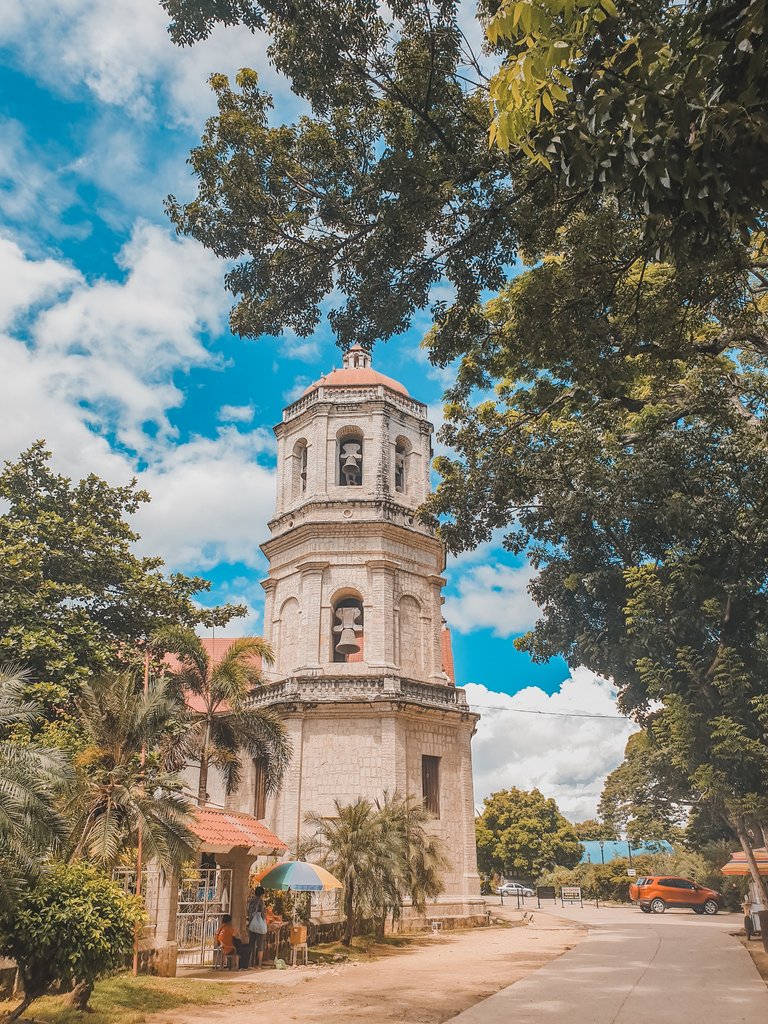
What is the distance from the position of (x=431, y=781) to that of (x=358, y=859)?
7.18 meters

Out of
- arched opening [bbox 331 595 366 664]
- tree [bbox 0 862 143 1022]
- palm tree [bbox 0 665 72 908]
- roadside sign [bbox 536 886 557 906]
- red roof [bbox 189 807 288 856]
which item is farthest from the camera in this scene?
roadside sign [bbox 536 886 557 906]

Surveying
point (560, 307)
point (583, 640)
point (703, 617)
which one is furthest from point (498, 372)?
point (583, 640)

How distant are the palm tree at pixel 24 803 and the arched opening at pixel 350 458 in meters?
18.4

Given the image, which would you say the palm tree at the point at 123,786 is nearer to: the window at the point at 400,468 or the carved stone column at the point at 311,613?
the carved stone column at the point at 311,613

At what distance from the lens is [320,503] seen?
1074 inches

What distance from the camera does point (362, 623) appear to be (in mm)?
27047

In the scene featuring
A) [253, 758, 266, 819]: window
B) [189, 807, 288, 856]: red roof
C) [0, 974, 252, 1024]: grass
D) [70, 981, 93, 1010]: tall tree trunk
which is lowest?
[0, 974, 252, 1024]: grass

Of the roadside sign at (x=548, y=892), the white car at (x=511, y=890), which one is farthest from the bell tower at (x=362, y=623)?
the white car at (x=511, y=890)

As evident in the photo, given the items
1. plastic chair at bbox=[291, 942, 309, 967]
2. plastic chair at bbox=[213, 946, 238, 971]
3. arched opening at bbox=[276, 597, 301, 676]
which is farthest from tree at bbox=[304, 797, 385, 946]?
arched opening at bbox=[276, 597, 301, 676]

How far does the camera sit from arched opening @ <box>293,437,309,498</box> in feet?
96.4

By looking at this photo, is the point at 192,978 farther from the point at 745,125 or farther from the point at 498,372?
the point at 745,125

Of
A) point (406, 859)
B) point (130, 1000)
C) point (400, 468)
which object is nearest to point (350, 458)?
point (400, 468)

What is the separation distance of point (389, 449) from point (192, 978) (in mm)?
18383

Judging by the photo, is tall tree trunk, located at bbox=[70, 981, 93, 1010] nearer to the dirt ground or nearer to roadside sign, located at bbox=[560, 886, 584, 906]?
the dirt ground
